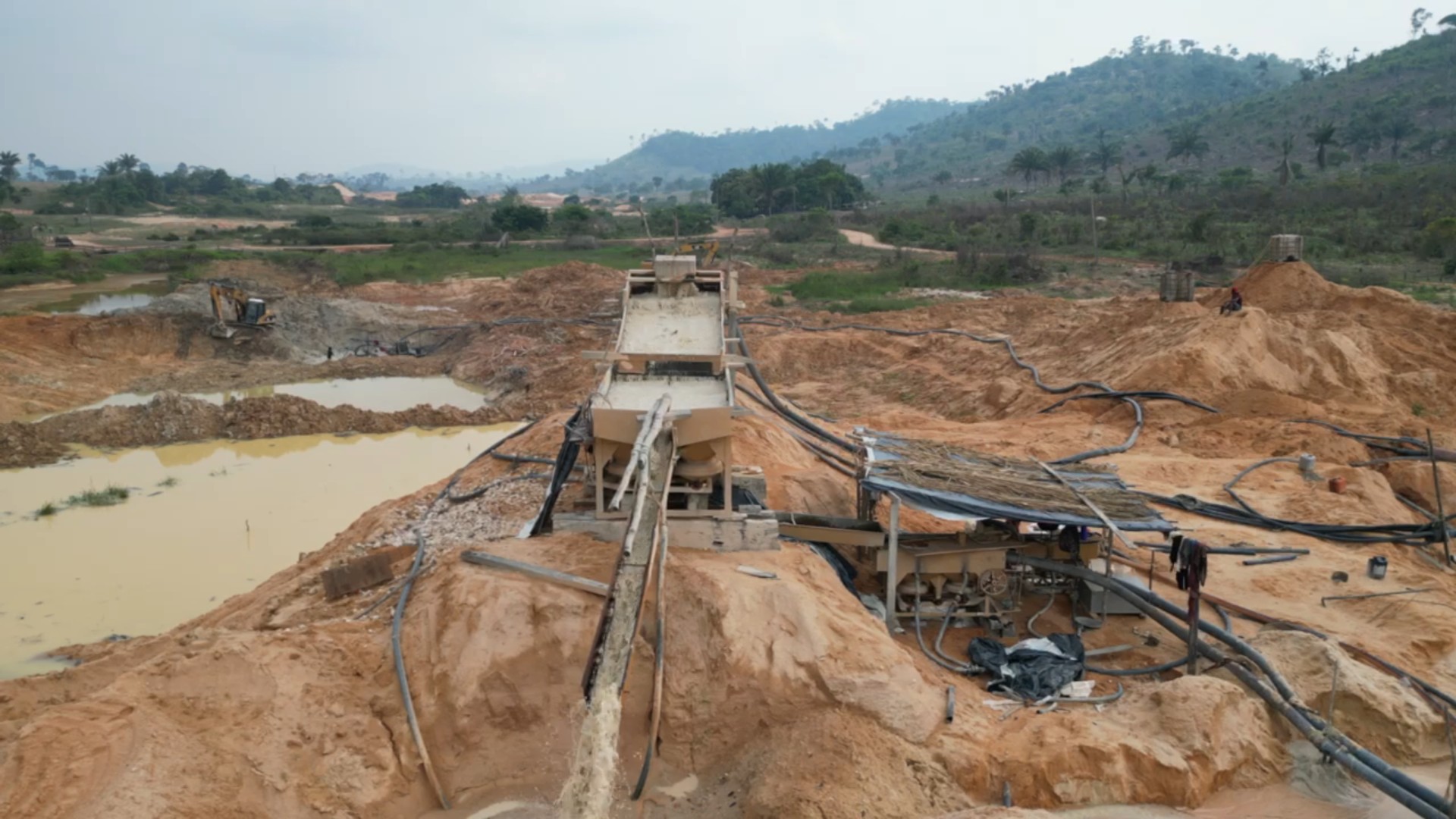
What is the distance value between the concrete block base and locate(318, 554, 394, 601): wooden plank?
1.77 meters

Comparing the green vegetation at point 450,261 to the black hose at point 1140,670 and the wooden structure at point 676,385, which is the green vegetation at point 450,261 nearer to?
the wooden structure at point 676,385

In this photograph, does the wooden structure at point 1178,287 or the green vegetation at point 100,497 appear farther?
the wooden structure at point 1178,287

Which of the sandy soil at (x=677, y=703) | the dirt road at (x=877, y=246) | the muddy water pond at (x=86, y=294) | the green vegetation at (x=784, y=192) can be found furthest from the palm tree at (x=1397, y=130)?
the muddy water pond at (x=86, y=294)

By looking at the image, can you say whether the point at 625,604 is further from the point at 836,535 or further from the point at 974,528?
the point at 974,528

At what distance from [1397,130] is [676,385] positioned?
220 ft

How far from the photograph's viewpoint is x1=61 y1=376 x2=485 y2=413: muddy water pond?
764 inches

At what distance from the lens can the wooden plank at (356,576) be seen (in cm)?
712

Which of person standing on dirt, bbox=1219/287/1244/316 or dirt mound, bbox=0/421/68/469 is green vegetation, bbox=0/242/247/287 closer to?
dirt mound, bbox=0/421/68/469

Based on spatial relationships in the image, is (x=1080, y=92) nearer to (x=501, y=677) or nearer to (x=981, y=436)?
(x=981, y=436)

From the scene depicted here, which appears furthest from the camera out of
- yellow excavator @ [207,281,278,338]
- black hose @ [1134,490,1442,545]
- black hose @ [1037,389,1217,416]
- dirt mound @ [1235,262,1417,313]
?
yellow excavator @ [207,281,278,338]

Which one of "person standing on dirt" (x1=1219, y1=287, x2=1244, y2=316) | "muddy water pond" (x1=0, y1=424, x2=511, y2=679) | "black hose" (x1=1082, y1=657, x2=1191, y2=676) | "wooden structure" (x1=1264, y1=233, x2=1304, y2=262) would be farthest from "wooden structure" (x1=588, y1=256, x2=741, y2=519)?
"wooden structure" (x1=1264, y1=233, x2=1304, y2=262)

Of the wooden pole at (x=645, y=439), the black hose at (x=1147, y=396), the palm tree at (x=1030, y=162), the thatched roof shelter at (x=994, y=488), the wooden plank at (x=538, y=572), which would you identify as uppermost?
the palm tree at (x=1030, y=162)

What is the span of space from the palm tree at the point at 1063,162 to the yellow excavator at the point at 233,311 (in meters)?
61.8

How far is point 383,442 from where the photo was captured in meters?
16.3
